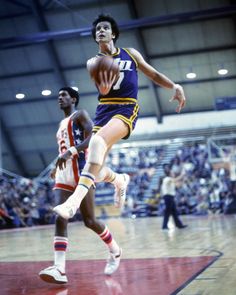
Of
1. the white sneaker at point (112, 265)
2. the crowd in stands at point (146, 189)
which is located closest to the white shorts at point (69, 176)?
the white sneaker at point (112, 265)

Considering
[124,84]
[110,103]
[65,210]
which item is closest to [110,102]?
[110,103]

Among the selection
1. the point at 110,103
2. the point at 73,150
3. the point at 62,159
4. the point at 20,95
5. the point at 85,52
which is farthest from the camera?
the point at 20,95

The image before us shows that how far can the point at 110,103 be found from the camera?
12.7ft

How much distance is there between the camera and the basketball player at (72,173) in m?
4.04

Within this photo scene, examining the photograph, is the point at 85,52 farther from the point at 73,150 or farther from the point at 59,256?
the point at 59,256

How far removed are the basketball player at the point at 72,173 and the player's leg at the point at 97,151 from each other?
0.45 metres

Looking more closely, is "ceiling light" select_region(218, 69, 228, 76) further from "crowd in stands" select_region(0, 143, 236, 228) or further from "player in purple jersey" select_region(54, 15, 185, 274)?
"player in purple jersey" select_region(54, 15, 185, 274)

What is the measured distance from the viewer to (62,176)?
168 inches

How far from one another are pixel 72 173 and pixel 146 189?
61.3 feet

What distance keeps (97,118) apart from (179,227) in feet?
25.9

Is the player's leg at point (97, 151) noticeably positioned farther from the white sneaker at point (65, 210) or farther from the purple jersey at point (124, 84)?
the purple jersey at point (124, 84)

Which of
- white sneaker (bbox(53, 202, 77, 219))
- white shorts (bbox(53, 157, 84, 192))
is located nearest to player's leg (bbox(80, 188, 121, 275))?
white shorts (bbox(53, 157, 84, 192))

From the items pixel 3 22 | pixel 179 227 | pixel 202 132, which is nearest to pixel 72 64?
pixel 3 22

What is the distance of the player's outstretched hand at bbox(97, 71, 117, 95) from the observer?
3451mm
